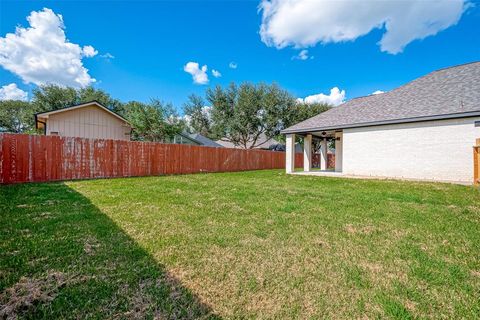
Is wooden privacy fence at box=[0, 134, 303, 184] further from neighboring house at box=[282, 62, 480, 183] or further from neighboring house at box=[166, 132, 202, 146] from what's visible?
neighboring house at box=[166, 132, 202, 146]

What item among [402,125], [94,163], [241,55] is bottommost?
[94,163]

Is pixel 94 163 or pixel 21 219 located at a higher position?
pixel 94 163

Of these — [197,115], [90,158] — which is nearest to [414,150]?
[90,158]

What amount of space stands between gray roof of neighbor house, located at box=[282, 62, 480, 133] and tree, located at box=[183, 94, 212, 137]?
59.6 ft

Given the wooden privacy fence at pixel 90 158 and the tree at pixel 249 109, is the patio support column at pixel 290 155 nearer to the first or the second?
the wooden privacy fence at pixel 90 158

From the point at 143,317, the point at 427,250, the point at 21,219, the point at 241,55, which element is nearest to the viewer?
the point at 143,317

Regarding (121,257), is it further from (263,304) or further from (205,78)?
(205,78)

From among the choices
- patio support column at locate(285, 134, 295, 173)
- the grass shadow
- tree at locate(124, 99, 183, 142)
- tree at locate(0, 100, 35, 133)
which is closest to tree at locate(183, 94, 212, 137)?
tree at locate(124, 99, 183, 142)

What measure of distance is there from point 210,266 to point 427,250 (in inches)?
99.5

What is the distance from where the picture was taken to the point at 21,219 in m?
3.46

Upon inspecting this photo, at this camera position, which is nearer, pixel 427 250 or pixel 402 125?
pixel 427 250

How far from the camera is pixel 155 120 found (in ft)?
68.6

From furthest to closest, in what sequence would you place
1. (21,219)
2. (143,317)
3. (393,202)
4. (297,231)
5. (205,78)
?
(205,78) < (393,202) < (21,219) < (297,231) < (143,317)

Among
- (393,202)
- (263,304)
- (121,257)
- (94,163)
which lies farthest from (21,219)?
(393,202)
